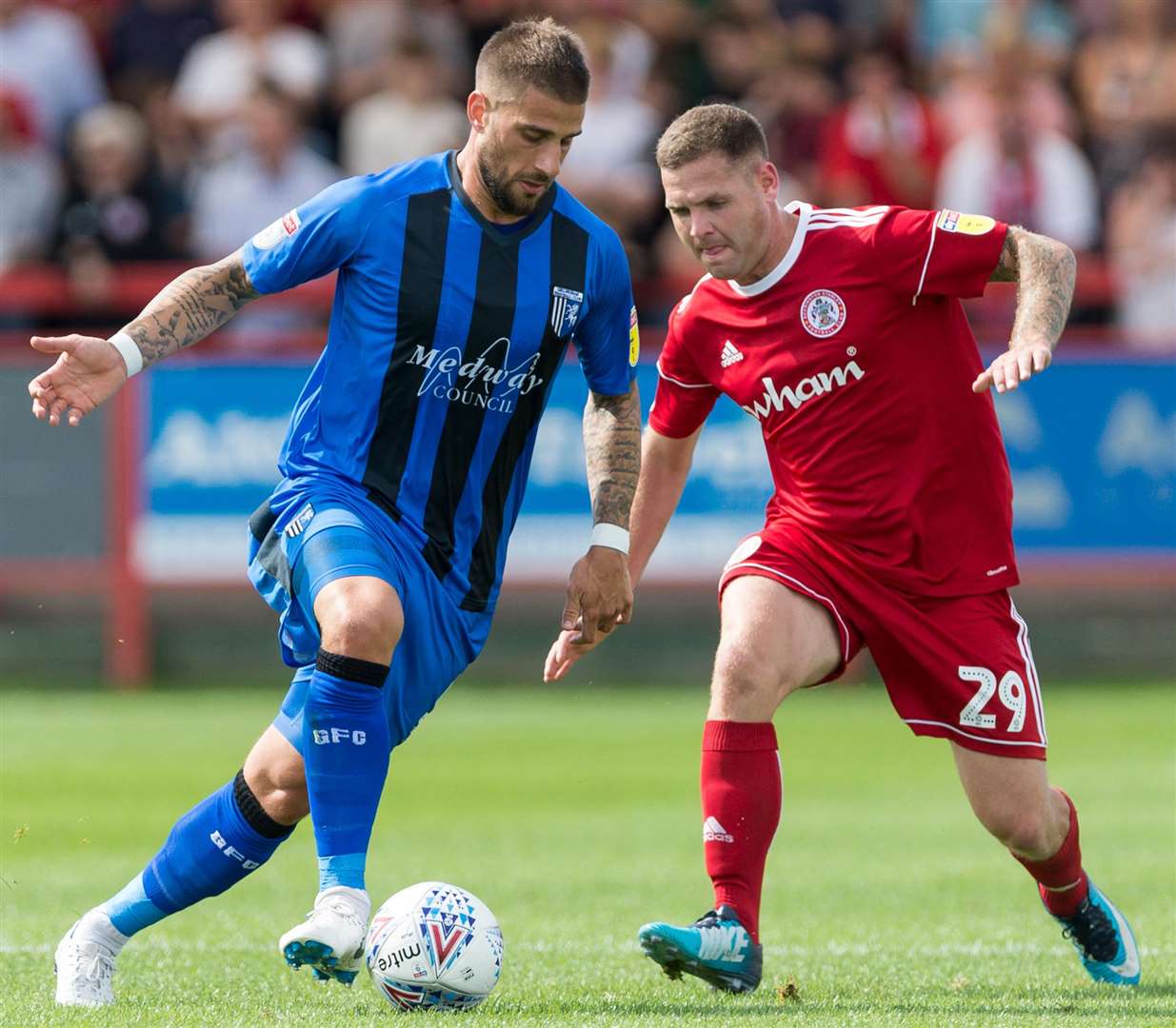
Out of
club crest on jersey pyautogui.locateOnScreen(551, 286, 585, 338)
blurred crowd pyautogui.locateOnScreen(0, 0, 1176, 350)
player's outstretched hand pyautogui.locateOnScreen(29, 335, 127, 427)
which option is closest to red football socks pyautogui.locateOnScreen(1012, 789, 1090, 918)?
club crest on jersey pyautogui.locateOnScreen(551, 286, 585, 338)

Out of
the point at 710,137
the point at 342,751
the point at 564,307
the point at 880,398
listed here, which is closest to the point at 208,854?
the point at 342,751

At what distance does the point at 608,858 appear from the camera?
320 inches

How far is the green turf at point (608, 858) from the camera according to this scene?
17.3ft

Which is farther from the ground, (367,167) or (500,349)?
(367,167)

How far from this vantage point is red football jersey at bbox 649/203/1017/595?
5.68 meters

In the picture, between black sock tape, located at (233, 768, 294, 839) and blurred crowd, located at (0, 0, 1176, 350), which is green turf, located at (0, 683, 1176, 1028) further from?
blurred crowd, located at (0, 0, 1176, 350)

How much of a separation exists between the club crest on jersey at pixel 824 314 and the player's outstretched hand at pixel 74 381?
1877 millimetres

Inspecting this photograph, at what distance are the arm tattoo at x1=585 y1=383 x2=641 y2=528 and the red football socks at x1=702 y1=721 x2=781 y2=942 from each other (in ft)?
2.35

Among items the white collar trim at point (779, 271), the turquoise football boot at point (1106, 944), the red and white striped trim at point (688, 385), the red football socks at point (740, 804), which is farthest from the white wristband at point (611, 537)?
the turquoise football boot at point (1106, 944)

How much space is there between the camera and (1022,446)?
13.6m

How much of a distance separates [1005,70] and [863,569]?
9797 mm

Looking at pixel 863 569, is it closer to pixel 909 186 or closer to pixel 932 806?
pixel 932 806

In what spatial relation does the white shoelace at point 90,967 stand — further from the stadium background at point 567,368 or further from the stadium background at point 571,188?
the stadium background at point 571,188

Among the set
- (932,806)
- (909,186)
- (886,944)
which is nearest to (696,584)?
(909,186)
